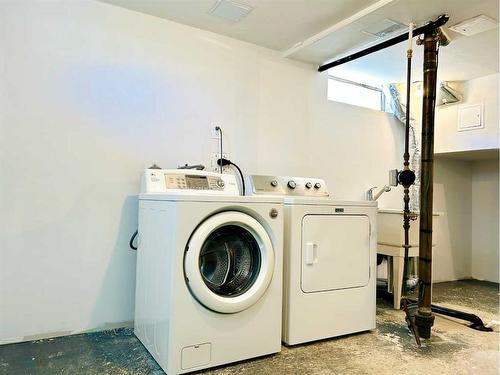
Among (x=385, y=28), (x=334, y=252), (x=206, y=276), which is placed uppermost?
(x=385, y=28)

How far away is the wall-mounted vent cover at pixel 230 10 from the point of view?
2.32 meters

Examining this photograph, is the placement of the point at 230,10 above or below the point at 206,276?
above

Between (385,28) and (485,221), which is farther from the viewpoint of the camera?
(485,221)

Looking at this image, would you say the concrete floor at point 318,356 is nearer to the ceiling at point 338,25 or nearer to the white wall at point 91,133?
the white wall at point 91,133

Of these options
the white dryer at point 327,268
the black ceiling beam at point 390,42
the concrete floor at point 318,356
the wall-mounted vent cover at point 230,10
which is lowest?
the concrete floor at point 318,356

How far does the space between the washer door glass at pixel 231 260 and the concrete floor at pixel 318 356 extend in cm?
42

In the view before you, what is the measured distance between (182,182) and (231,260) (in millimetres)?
605

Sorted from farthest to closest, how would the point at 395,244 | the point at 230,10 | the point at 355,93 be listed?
the point at 355,93
the point at 395,244
the point at 230,10

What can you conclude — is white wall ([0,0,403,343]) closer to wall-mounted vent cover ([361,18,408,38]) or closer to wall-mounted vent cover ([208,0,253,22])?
wall-mounted vent cover ([208,0,253,22])

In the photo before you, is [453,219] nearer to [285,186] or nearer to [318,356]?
[285,186]

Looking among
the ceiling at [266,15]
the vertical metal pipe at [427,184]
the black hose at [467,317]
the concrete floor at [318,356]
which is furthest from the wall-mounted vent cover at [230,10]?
the black hose at [467,317]

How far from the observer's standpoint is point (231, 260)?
6.57 feet

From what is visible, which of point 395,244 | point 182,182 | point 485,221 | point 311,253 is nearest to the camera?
point 311,253

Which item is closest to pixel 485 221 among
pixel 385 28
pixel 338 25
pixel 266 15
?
pixel 385 28
